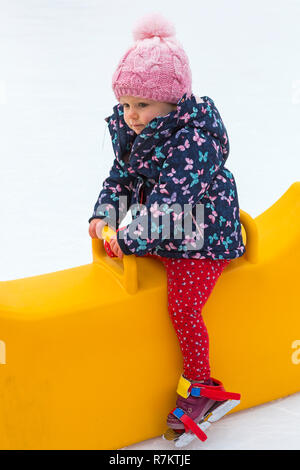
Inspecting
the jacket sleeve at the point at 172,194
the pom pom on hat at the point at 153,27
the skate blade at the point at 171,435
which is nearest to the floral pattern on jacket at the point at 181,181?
the jacket sleeve at the point at 172,194

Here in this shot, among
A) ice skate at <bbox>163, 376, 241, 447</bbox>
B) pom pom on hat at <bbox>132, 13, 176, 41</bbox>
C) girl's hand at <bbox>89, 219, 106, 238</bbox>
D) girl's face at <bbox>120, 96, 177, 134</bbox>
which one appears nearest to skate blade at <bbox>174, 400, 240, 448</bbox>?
ice skate at <bbox>163, 376, 241, 447</bbox>

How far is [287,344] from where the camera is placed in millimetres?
1582

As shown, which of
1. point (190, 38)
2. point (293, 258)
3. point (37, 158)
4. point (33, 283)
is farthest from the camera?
point (190, 38)

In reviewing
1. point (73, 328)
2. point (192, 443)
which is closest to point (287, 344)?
point (192, 443)

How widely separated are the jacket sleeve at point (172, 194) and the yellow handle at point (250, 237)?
181 millimetres

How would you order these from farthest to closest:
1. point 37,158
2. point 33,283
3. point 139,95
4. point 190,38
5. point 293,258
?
point 190,38
point 37,158
point 293,258
point 33,283
point 139,95

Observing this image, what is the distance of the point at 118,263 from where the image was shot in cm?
145

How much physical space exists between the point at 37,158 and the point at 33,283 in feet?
5.30

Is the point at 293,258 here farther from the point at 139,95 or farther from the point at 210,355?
the point at 139,95

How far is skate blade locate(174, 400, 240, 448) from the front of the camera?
142 centimetres

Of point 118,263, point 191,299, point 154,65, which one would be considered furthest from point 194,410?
point 154,65

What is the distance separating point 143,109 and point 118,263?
0.33 m

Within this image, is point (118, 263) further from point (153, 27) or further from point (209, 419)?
point (153, 27)

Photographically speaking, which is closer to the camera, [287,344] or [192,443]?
[192,443]
